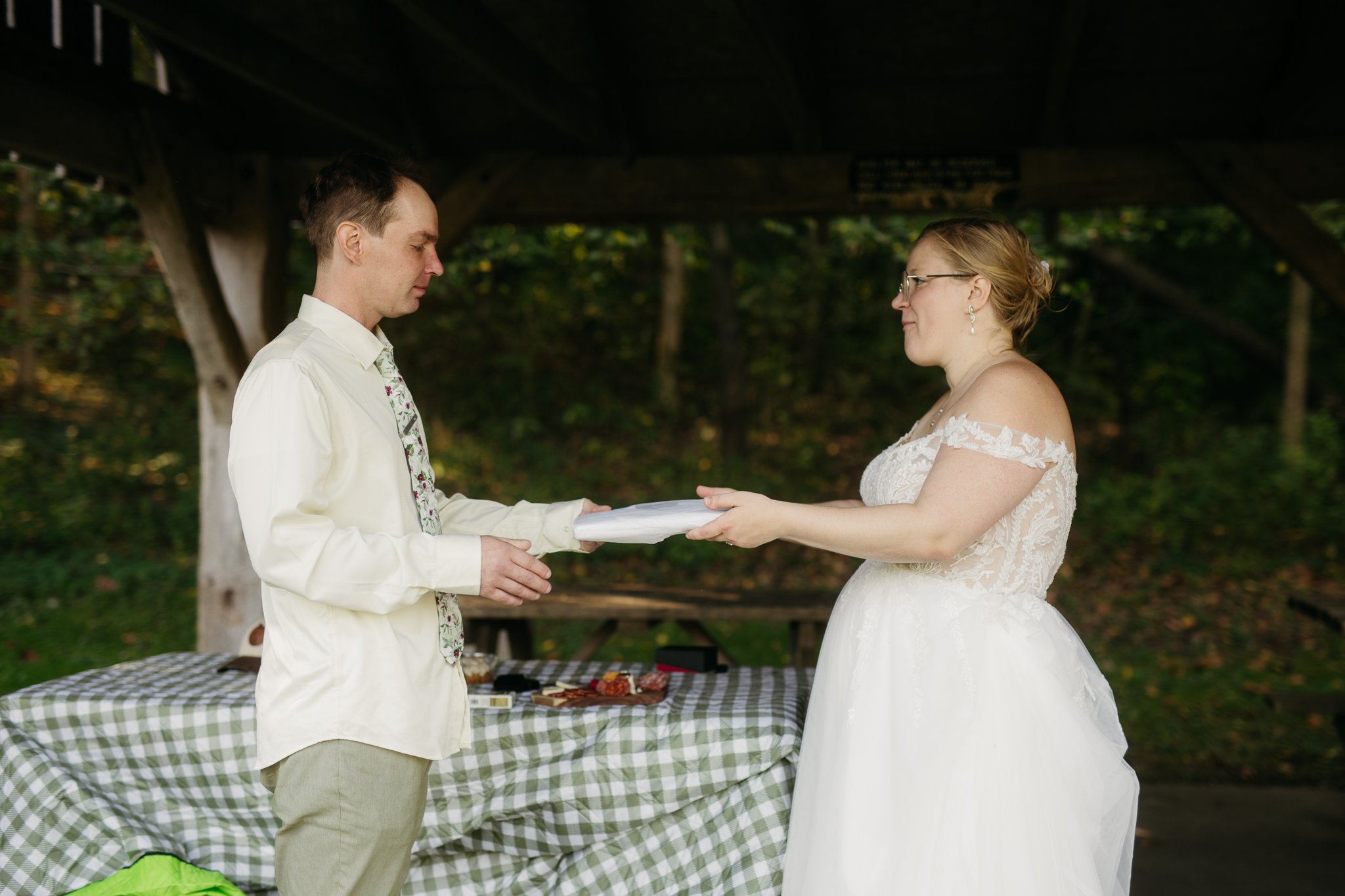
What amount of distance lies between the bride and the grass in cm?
360

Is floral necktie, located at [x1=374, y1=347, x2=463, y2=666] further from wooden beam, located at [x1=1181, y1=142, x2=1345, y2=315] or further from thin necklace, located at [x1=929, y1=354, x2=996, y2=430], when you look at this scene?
wooden beam, located at [x1=1181, y1=142, x2=1345, y2=315]

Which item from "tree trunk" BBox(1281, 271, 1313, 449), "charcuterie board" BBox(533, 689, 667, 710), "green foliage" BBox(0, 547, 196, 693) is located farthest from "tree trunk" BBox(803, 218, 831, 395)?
"charcuterie board" BBox(533, 689, 667, 710)

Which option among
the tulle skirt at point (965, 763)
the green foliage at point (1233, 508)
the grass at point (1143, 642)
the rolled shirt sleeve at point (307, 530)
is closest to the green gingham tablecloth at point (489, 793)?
the tulle skirt at point (965, 763)

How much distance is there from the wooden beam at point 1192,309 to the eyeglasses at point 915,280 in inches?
374

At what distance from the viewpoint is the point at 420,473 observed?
7.00 feet

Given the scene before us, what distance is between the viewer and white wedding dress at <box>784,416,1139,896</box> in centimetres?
209

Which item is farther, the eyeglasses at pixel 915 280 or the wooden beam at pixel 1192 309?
the wooden beam at pixel 1192 309

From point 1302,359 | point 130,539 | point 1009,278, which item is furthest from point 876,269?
point 1009,278

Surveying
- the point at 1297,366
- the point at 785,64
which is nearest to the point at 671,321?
the point at 1297,366

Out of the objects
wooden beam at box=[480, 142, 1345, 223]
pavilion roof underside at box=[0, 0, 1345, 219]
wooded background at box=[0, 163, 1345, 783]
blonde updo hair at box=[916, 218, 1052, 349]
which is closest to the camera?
blonde updo hair at box=[916, 218, 1052, 349]

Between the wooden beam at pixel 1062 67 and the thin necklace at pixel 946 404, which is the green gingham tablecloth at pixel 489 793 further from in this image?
the wooden beam at pixel 1062 67

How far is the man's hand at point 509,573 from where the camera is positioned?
1894 millimetres

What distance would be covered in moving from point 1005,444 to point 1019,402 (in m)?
0.11

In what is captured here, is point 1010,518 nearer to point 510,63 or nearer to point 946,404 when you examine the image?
point 946,404
